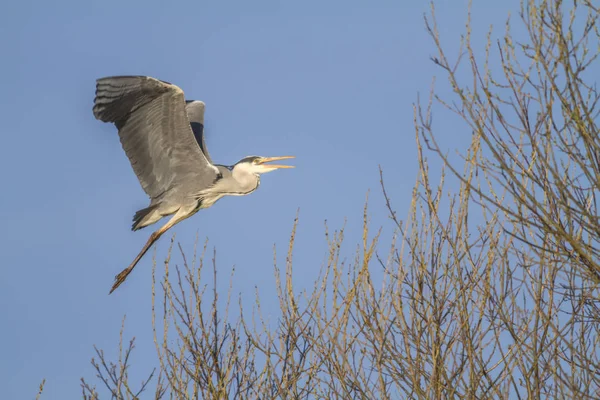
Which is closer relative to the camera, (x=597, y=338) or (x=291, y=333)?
(x=597, y=338)

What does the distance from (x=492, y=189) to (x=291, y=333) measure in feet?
5.62

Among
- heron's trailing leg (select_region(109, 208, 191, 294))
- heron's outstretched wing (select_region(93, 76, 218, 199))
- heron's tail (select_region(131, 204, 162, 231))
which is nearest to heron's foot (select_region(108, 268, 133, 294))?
heron's trailing leg (select_region(109, 208, 191, 294))

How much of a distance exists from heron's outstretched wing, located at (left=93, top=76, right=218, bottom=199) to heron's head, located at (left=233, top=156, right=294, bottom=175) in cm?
48

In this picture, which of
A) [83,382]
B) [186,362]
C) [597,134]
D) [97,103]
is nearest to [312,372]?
[186,362]

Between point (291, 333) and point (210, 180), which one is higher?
point (210, 180)

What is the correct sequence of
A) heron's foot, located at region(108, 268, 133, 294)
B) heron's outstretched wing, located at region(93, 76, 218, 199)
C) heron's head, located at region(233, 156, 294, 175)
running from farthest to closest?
heron's head, located at region(233, 156, 294, 175) < heron's foot, located at region(108, 268, 133, 294) < heron's outstretched wing, located at region(93, 76, 218, 199)

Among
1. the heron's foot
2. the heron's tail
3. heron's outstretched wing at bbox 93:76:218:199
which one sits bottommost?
the heron's foot

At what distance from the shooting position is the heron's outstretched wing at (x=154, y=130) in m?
7.47

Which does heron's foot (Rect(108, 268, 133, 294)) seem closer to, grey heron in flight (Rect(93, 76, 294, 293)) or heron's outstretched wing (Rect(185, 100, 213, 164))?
grey heron in flight (Rect(93, 76, 294, 293))

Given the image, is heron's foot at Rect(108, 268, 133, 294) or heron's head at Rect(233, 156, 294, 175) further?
heron's head at Rect(233, 156, 294, 175)

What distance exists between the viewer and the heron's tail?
8.71 m

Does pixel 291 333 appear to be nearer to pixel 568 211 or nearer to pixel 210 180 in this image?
pixel 568 211

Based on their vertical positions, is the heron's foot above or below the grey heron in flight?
below

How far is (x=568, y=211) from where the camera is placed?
377 cm
